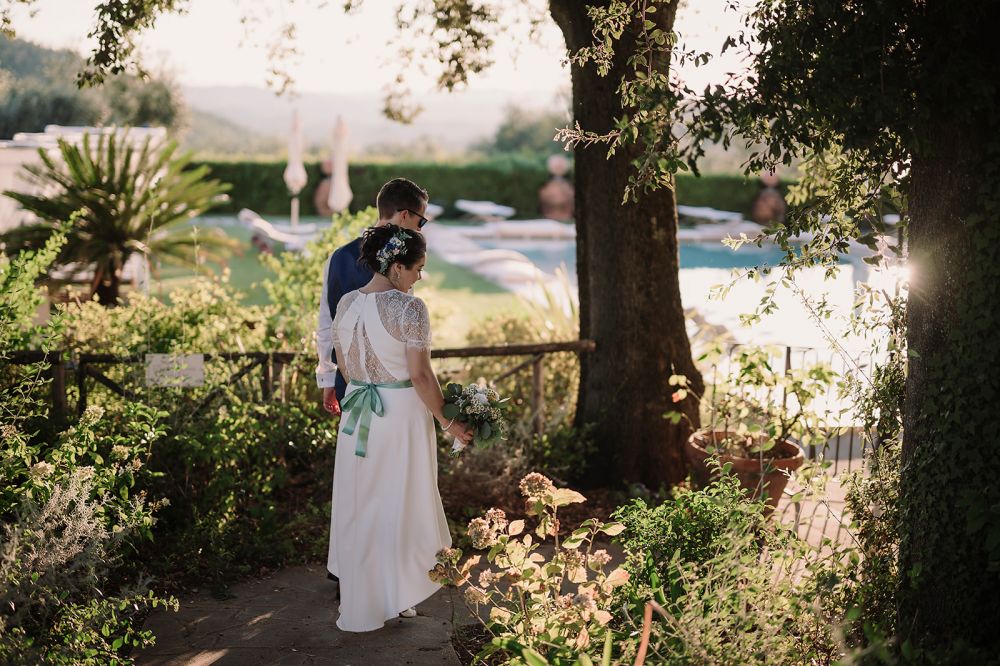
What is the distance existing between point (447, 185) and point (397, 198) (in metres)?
25.4

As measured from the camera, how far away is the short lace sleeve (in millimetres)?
3804

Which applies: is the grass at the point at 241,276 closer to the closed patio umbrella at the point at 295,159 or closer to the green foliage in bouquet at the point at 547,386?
the closed patio umbrella at the point at 295,159

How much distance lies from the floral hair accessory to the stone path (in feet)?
5.08

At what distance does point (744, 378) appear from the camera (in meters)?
5.68

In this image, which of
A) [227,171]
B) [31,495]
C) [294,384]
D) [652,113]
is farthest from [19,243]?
[227,171]

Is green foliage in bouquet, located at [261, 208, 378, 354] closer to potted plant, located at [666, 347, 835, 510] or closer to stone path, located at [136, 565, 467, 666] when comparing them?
stone path, located at [136, 565, 467, 666]

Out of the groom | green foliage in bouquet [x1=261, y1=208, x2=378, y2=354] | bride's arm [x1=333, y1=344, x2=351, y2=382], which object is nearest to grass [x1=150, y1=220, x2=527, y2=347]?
green foliage in bouquet [x1=261, y1=208, x2=378, y2=354]

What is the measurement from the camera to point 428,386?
3.90 meters

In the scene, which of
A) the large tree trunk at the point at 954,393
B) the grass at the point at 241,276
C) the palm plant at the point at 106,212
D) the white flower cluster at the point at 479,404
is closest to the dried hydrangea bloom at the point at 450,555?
the white flower cluster at the point at 479,404

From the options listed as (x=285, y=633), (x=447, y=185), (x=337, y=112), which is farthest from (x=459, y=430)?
(x=337, y=112)

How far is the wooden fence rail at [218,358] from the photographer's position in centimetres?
520

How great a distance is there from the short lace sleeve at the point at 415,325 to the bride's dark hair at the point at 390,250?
0.57ft

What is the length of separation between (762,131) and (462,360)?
189 inches

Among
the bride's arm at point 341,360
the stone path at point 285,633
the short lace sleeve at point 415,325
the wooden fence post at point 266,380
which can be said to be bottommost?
the stone path at point 285,633
